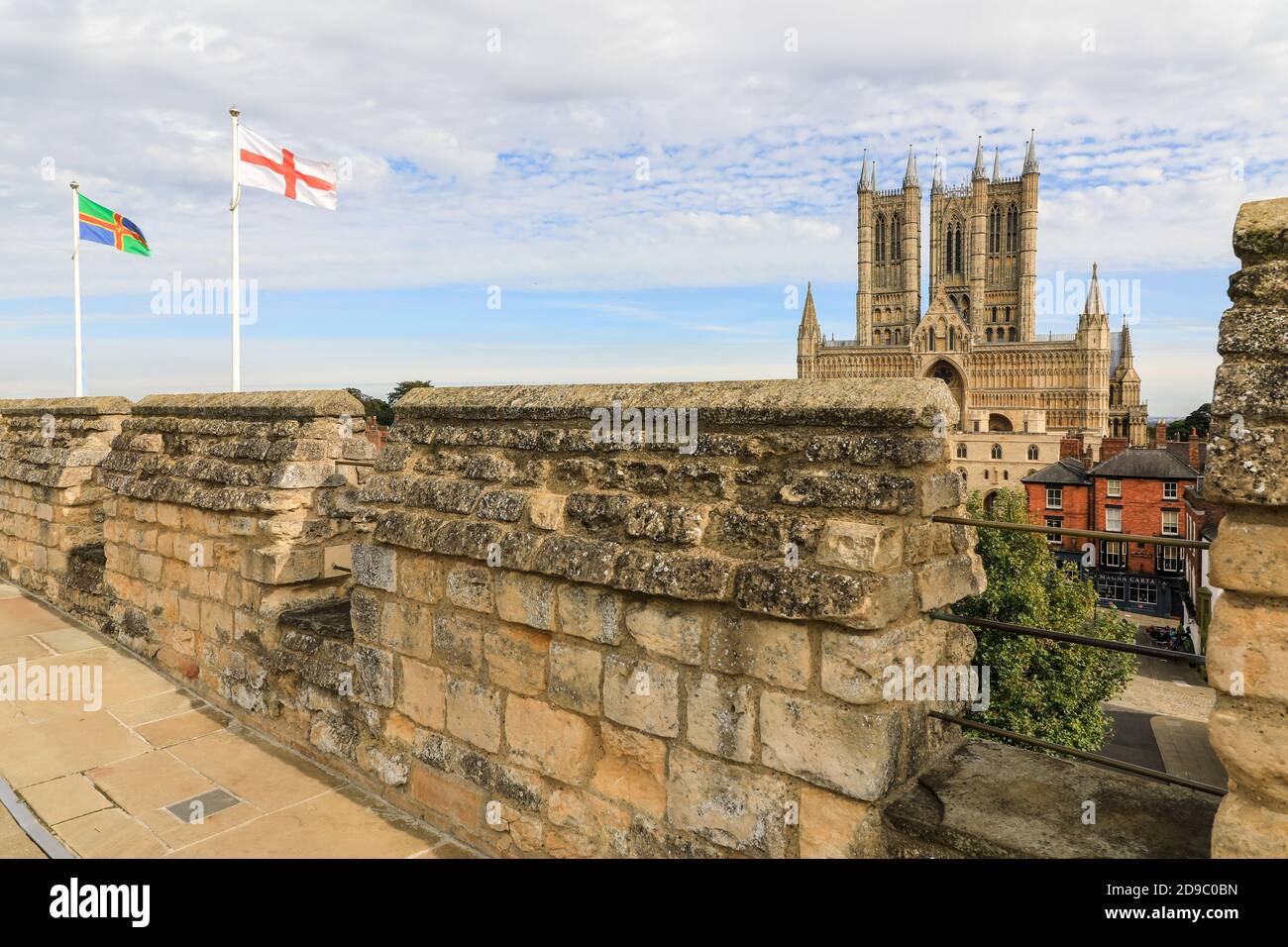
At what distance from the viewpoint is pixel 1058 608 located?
86.5 ft

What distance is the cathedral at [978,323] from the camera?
304 feet

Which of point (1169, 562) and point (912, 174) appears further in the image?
point (912, 174)

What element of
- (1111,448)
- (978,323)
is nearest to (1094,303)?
(978,323)

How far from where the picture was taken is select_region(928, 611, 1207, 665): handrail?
239 cm

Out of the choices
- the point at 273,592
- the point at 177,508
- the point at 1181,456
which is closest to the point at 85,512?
the point at 177,508

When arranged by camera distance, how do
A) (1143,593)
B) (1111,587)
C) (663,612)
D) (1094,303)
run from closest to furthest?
(663,612), (1143,593), (1111,587), (1094,303)

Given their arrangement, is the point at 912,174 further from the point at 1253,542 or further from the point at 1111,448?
the point at 1253,542

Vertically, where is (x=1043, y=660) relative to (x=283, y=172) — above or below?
below

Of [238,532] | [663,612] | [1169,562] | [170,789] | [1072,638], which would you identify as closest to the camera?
[1072,638]

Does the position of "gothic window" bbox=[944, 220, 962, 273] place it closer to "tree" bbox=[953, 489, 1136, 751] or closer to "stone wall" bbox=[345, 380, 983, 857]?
"tree" bbox=[953, 489, 1136, 751]

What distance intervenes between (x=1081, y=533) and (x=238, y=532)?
5.05 m

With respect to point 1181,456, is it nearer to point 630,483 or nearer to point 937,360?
point 630,483

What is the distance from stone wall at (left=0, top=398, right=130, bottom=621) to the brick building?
39455 mm

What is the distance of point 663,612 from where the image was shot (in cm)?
330
